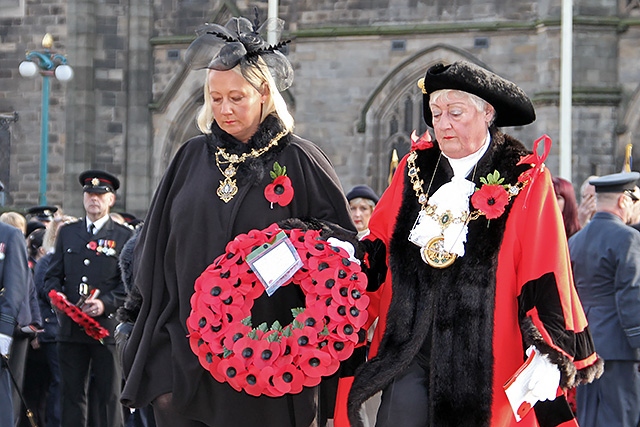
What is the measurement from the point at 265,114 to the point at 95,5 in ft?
62.6

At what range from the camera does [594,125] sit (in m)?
18.9

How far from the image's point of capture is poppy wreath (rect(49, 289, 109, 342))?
8.98 metres

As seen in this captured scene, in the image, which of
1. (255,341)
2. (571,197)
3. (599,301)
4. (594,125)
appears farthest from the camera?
(594,125)

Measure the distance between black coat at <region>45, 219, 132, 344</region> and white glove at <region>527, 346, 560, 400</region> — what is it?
5578mm

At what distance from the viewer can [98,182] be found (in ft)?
31.5

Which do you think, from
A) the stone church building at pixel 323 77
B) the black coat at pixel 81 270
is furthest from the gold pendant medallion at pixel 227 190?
the stone church building at pixel 323 77

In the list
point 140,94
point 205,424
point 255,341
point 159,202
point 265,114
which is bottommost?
point 205,424

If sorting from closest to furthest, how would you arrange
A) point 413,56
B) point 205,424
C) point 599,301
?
point 205,424, point 599,301, point 413,56

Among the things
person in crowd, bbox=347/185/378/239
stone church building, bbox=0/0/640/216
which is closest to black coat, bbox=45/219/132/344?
person in crowd, bbox=347/185/378/239

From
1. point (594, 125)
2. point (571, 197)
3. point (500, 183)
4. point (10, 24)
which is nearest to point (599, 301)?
point (571, 197)

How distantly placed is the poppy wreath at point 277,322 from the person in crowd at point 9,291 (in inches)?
156

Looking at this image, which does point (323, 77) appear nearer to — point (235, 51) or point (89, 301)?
point (89, 301)

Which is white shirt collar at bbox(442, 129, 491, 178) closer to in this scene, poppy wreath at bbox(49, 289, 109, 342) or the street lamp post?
poppy wreath at bbox(49, 289, 109, 342)

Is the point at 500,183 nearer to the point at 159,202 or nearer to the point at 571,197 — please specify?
the point at 159,202
